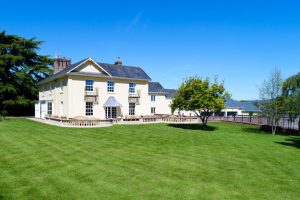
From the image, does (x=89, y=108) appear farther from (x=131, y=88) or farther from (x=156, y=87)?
(x=156, y=87)

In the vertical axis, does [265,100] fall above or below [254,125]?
above

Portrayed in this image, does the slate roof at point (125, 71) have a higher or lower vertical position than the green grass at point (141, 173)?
higher

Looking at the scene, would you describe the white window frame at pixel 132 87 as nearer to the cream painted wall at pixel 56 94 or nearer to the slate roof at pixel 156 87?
the cream painted wall at pixel 56 94

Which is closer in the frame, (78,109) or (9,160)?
(9,160)

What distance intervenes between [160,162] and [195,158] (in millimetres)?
2411

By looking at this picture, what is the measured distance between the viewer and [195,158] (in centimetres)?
1449

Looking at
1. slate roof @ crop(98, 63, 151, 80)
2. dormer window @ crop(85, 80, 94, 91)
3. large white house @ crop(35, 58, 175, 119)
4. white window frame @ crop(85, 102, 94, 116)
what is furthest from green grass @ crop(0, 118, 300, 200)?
slate roof @ crop(98, 63, 151, 80)

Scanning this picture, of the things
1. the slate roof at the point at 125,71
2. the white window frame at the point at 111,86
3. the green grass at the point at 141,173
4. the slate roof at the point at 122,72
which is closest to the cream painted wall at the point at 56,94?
the slate roof at the point at 122,72

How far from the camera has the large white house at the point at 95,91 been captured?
3581cm

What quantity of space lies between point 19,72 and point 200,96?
1423 inches

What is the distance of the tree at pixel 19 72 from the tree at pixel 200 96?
31.4 m

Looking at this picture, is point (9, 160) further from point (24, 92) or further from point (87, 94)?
point (24, 92)

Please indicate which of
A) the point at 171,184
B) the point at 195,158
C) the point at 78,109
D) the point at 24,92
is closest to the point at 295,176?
the point at 195,158

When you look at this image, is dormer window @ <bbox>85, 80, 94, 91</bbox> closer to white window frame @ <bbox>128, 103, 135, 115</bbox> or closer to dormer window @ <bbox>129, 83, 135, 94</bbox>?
dormer window @ <bbox>129, 83, 135, 94</bbox>
